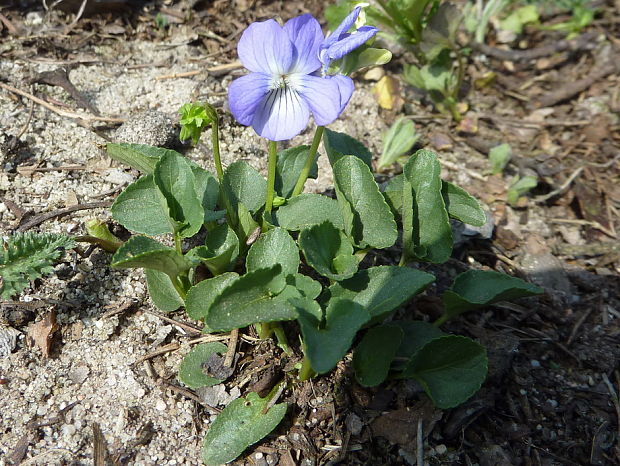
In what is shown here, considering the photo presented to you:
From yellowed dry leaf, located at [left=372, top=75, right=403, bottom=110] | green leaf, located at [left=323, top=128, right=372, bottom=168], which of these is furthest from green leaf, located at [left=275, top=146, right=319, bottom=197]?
yellowed dry leaf, located at [left=372, top=75, right=403, bottom=110]

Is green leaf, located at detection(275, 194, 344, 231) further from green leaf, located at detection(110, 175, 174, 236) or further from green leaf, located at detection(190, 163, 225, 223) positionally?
green leaf, located at detection(110, 175, 174, 236)

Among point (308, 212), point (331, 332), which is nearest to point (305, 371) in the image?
point (331, 332)

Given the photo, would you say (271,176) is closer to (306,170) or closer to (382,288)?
(306,170)

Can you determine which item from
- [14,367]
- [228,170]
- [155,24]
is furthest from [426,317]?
[155,24]

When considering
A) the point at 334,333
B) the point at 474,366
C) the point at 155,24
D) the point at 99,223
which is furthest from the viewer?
the point at 155,24

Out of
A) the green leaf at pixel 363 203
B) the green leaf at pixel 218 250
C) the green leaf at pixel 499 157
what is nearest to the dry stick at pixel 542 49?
the green leaf at pixel 499 157

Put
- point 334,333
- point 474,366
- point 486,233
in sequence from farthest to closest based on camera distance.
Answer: point 486,233
point 474,366
point 334,333

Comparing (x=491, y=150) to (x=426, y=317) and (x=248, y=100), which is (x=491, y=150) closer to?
(x=426, y=317)
